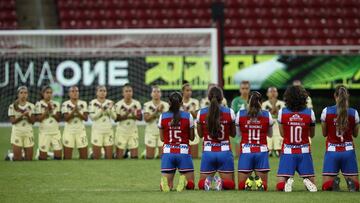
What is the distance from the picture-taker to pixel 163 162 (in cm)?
1277

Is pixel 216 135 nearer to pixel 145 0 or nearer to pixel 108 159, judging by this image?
pixel 108 159

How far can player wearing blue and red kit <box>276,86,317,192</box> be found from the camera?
12492mm

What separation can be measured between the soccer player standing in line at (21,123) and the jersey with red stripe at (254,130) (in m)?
6.61

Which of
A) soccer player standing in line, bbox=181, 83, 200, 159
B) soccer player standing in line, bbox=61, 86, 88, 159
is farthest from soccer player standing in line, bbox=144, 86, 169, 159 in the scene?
soccer player standing in line, bbox=61, 86, 88, 159

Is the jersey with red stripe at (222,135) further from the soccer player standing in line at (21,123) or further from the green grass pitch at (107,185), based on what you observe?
the soccer player standing in line at (21,123)

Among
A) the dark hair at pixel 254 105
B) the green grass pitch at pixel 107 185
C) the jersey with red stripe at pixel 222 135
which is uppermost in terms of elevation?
the dark hair at pixel 254 105

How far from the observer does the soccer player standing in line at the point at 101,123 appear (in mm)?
19047

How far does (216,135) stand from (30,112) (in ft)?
21.8

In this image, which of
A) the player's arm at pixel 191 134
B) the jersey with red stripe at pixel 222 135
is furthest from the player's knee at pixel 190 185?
the player's arm at pixel 191 134

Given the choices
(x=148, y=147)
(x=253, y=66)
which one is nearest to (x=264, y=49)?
(x=253, y=66)

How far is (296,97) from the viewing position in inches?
493

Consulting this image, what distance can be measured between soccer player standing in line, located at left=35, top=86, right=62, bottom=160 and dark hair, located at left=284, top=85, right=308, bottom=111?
286 inches

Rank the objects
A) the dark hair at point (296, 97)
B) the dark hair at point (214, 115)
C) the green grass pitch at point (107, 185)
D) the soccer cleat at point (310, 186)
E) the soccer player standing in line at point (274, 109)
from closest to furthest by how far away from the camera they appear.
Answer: the green grass pitch at point (107, 185), the soccer cleat at point (310, 186), the dark hair at point (296, 97), the dark hair at point (214, 115), the soccer player standing in line at point (274, 109)

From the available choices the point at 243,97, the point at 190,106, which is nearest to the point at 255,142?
the point at 243,97
